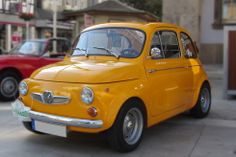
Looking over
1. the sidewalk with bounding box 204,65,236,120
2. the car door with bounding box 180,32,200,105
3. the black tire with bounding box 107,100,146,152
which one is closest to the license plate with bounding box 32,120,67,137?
the black tire with bounding box 107,100,146,152

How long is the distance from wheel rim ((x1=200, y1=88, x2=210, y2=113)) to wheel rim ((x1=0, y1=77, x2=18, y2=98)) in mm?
4662

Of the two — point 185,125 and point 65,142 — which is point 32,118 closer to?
point 65,142

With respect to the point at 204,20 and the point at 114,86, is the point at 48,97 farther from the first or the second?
the point at 204,20

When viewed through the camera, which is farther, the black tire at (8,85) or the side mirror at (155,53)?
the black tire at (8,85)

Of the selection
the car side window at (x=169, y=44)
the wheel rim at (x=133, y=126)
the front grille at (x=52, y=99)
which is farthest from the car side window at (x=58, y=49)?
the wheel rim at (x=133, y=126)

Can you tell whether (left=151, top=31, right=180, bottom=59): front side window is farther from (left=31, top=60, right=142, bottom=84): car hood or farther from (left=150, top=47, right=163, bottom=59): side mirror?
(left=31, top=60, right=142, bottom=84): car hood

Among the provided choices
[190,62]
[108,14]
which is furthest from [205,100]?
[108,14]

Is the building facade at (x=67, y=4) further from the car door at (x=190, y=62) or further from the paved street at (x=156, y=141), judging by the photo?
the paved street at (x=156, y=141)

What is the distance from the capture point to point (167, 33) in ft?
24.0

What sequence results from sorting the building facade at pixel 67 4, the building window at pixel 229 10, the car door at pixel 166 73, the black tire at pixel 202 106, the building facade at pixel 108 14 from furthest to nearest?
the building facade at pixel 67 4 < the building facade at pixel 108 14 < the building window at pixel 229 10 < the black tire at pixel 202 106 < the car door at pixel 166 73

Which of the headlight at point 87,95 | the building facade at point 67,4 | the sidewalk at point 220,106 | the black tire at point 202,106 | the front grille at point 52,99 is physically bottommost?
the sidewalk at point 220,106

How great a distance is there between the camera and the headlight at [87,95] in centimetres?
561

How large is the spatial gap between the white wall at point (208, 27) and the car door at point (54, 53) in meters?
7.84

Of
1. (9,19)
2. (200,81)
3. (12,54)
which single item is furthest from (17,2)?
(200,81)
